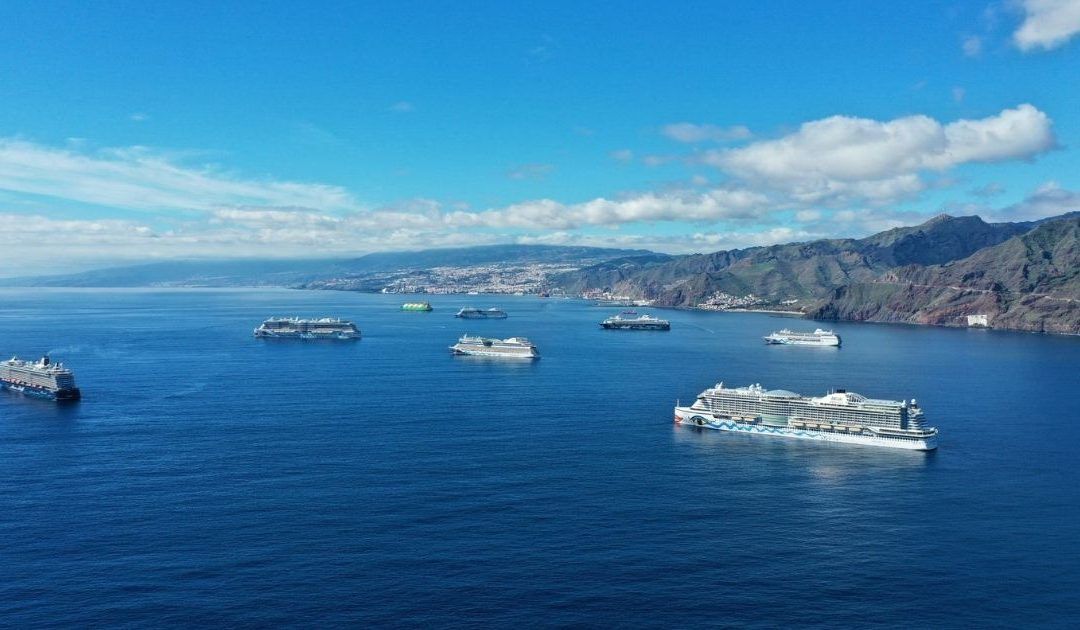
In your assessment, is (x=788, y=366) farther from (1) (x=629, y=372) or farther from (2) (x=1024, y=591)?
(2) (x=1024, y=591)

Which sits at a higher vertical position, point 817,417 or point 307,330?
point 307,330

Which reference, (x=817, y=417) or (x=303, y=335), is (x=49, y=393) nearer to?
(x=817, y=417)

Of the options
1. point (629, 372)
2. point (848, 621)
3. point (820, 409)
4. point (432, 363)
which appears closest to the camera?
point (848, 621)

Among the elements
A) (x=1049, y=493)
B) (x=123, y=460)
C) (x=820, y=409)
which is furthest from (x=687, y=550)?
(x=123, y=460)

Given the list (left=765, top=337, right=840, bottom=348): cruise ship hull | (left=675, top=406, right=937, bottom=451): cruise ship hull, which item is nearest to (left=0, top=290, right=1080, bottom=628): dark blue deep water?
(left=675, top=406, right=937, bottom=451): cruise ship hull

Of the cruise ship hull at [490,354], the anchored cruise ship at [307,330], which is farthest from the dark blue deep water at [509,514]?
the anchored cruise ship at [307,330]

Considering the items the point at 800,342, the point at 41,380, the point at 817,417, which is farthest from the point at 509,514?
the point at 800,342
